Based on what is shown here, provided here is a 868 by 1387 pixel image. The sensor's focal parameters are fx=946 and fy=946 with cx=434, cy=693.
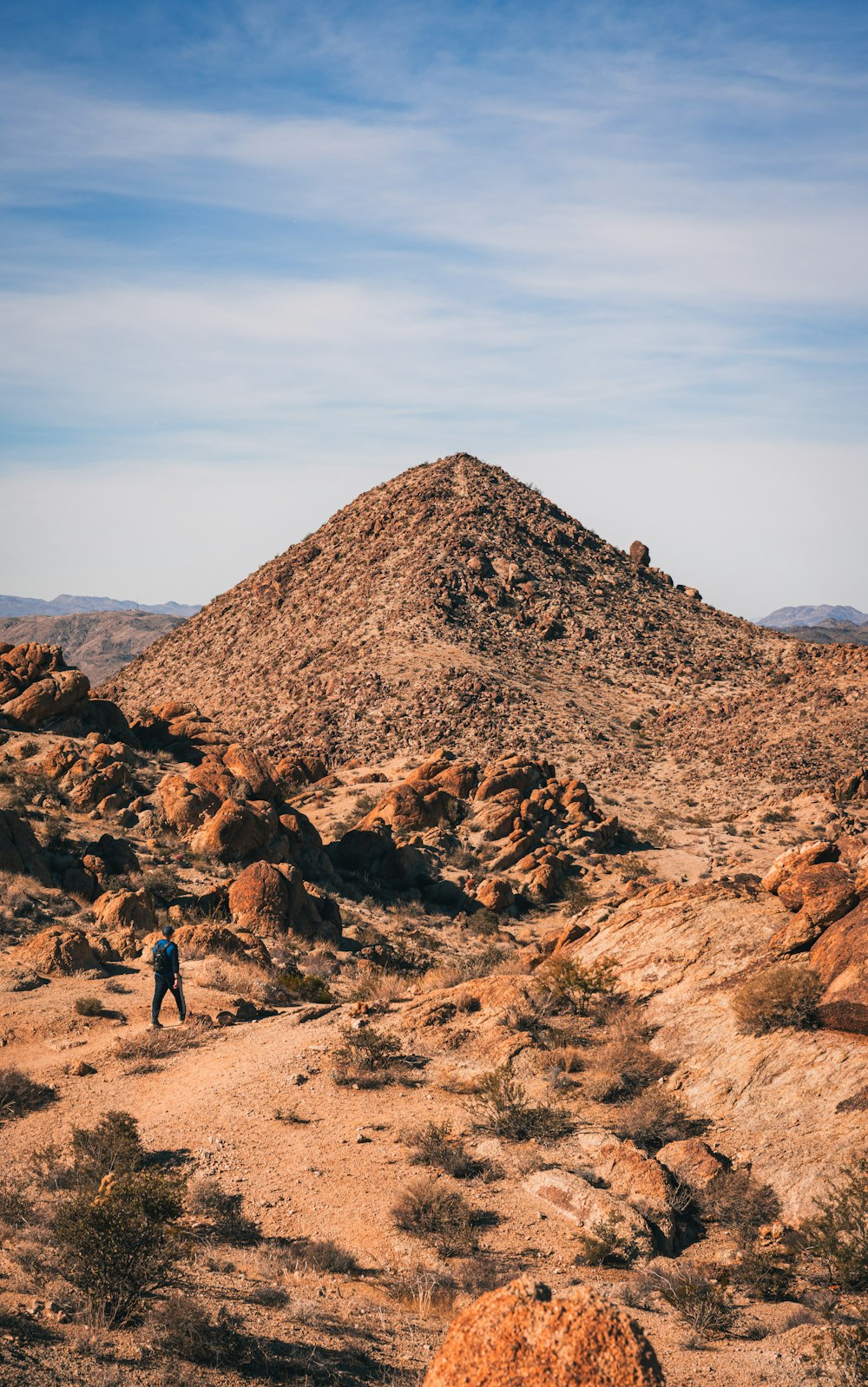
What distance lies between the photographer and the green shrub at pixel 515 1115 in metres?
11.2

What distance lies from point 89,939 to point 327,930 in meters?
6.12

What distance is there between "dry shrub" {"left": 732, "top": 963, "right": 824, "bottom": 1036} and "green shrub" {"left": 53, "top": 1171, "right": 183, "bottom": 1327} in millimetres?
7469

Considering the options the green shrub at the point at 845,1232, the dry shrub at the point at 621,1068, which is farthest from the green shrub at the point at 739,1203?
the dry shrub at the point at 621,1068

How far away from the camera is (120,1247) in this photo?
743cm

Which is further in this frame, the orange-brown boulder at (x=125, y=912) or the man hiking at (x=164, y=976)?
the orange-brown boulder at (x=125, y=912)

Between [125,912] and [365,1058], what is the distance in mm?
8246

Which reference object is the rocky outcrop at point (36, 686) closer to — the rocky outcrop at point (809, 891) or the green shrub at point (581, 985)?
the green shrub at point (581, 985)

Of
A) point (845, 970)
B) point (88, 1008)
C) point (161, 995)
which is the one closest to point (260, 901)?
point (88, 1008)

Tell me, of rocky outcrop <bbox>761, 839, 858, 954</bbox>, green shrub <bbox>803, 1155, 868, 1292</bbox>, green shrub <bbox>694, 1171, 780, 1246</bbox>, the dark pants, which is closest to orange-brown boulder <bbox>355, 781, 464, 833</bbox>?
the dark pants

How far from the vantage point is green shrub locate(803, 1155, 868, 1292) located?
27.7 ft

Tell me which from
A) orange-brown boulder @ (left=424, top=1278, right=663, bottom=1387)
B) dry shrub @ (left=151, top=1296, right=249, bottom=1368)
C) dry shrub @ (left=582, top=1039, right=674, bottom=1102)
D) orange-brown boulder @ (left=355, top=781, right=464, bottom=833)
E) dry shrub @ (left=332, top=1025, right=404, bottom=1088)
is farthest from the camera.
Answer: orange-brown boulder @ (left=355, top=781, right=464, bottom=833)

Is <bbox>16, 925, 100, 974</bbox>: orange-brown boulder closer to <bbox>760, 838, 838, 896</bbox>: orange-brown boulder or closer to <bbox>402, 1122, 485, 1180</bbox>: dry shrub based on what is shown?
<bbox>402, 1122, 485, 1180</bbox>: dry shrub

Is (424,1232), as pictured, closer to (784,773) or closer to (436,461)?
(784,773)

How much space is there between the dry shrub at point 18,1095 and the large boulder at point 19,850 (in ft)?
29.5
